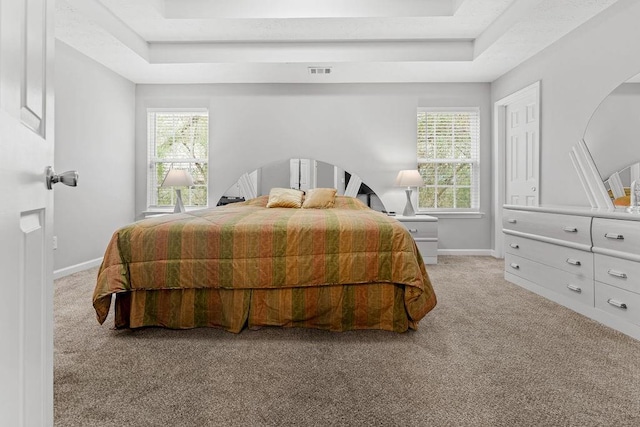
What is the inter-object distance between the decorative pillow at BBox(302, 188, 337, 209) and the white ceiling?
147cm

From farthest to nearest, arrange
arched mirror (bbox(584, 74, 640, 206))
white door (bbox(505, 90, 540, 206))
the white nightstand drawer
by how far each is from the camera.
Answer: the white nightstand drawer → white door (bbox(505, 90, 540, 206)) → arched mirror (bbox(584, 74, 640, 206))

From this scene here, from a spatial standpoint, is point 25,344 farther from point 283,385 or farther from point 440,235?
point 440,235

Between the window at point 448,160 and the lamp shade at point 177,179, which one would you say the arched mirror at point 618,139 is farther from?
the lamp shade at point 177,179

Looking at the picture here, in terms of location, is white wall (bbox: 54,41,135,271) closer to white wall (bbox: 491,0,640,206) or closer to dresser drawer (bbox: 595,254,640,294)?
dresser drawer (bbox: 595,254,640,294)

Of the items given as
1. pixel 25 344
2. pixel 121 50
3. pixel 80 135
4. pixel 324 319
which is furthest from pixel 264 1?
pixel 25 344

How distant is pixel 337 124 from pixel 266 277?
3397 mm

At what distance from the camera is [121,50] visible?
13.1 feet

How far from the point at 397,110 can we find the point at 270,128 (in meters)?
1.74

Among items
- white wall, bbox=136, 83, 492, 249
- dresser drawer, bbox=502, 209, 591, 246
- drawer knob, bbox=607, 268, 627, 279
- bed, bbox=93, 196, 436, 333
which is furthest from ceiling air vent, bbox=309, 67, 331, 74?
drawer knob, bbox=607, 268, 627, 279

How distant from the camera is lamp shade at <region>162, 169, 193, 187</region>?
15.2 ft

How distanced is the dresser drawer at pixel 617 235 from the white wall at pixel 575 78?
88 centimetres

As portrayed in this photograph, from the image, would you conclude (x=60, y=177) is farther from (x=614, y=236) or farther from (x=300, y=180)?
(x=300, y=180)

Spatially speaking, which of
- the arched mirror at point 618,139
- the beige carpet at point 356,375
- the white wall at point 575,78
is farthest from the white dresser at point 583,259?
the white wall at point 575,78

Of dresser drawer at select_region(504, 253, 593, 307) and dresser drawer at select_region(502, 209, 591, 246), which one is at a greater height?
dresser drawer at select_region(502, 209, 591, 246)
